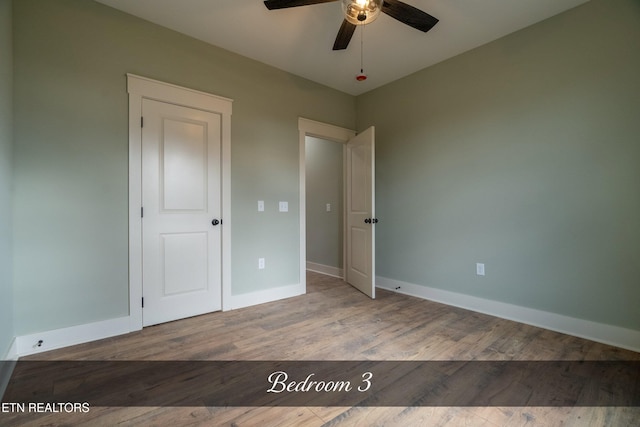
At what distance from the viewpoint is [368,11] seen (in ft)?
5.79

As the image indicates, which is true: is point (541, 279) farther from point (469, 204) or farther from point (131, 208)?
point (131, 208)

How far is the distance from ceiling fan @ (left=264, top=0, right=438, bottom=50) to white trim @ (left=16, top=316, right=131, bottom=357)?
2705 millimetres

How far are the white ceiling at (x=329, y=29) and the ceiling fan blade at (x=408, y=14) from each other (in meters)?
0.31

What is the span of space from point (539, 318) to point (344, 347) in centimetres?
180

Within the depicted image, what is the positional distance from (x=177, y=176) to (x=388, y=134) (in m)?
2.58

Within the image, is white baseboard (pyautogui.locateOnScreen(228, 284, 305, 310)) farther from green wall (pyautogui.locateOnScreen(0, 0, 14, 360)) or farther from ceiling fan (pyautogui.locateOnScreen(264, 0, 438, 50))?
ceiling fan (pyautogui.locateOnScreen(264, 0, 438, 50))

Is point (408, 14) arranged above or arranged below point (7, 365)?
above

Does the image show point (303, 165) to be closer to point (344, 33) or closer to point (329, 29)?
point (329, 29)

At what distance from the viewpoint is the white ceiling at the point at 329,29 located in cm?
226

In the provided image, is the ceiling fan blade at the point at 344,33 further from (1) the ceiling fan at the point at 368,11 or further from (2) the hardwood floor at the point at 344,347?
(2) the hardwood floor at the point at 344,347

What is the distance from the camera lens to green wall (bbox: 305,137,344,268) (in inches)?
171

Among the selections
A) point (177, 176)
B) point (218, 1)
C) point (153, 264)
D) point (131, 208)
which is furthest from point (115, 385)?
point (218, 1)

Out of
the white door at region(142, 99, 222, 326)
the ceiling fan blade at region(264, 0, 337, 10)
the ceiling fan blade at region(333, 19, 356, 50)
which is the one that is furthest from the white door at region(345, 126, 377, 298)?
the white door at region(142, 99, 222, 326)
